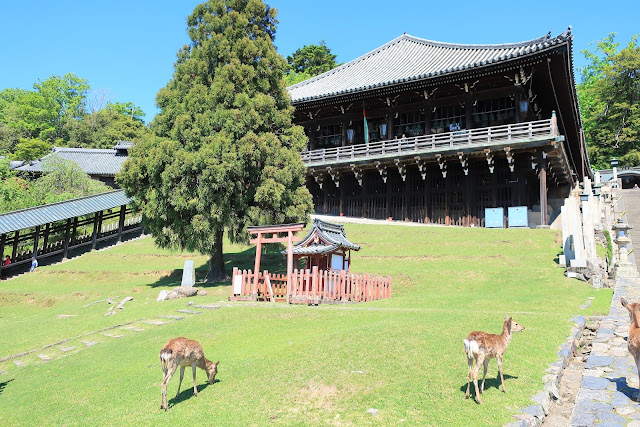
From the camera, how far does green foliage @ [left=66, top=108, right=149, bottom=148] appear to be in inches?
2719

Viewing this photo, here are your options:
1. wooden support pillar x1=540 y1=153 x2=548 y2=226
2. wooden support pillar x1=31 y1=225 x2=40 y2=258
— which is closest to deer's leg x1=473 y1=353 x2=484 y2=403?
wooden support pillar x1=540 y1=153 x2=548 y2=226

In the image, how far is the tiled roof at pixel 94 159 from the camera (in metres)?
52.5

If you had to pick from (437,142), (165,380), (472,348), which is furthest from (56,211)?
(472,348)

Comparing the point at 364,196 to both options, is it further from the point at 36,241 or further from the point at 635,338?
the point at 635,338

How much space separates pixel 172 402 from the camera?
688 centimetres

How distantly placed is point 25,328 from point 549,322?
16674 millimetres

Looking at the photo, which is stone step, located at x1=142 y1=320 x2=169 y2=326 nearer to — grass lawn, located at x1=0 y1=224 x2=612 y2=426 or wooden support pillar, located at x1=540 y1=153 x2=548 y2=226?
grass lawn, located at x1=0 y1=224 x2=612 y2=426

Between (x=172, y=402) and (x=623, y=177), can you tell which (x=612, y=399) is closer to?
(x=172, y=402)

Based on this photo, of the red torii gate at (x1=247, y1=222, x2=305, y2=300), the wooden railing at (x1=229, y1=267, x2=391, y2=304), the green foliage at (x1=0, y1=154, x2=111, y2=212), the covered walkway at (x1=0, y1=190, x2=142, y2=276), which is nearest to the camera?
the wooden railing at (x1=229, y1=267, x2=391, y2=304)

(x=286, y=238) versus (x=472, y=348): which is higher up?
(x=286, y=238)

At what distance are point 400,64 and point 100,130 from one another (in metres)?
55.4

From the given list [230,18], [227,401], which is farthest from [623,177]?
[227,401]

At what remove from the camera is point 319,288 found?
15.2 metres

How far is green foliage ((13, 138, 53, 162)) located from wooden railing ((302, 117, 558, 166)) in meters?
44.4
